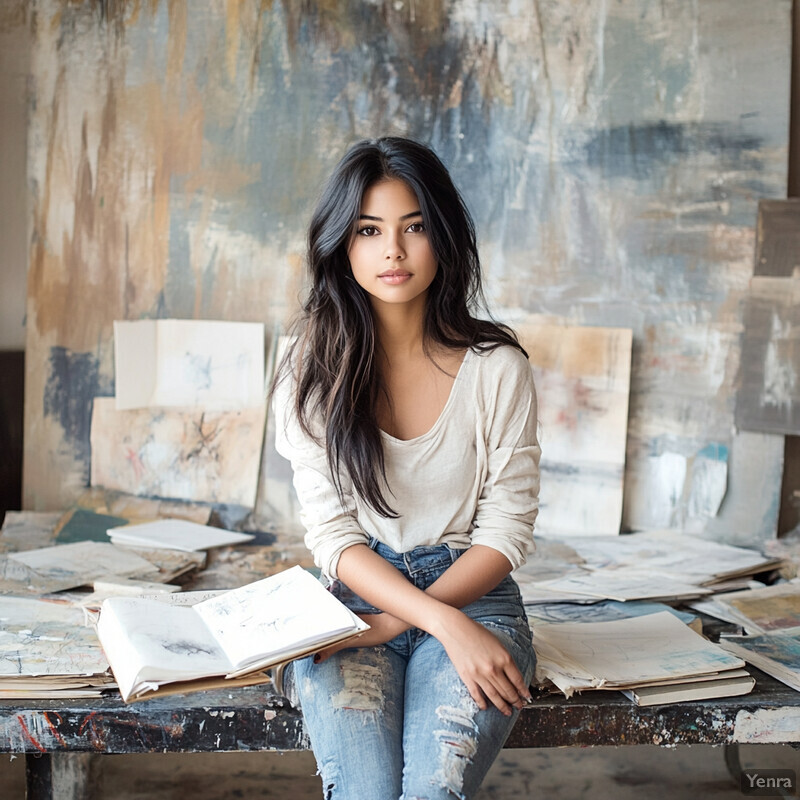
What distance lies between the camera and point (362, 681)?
1.53m

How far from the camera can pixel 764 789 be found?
2.35 metres

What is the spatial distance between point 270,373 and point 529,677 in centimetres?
204

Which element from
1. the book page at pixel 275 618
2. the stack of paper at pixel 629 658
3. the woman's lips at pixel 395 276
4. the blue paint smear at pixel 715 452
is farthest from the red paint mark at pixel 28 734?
the blue paint smear at pixel 715 452

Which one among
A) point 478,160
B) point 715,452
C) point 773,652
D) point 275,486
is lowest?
point 773,652

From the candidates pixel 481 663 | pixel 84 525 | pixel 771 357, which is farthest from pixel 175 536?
pixel 771 357

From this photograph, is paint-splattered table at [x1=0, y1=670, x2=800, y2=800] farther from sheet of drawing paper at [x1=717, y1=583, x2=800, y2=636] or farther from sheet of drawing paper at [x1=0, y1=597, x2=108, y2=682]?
sheet of drawing paper at [x1=717, y1=583, x2=800, y2=636]

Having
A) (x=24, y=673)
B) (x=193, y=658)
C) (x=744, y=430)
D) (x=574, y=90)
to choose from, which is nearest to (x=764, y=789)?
(x=744, y=430)

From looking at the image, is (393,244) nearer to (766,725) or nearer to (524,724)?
(524,724)

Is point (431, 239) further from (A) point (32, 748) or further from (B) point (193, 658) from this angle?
(A) point (32, 748)

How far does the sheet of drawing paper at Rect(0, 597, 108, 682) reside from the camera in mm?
1887

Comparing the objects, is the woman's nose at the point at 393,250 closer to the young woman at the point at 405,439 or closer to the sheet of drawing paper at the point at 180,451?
the young woman at the point at 405,439

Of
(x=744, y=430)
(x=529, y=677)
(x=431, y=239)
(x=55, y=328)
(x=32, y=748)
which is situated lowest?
(x=32, y=748)

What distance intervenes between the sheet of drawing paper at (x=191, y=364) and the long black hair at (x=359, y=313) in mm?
1524

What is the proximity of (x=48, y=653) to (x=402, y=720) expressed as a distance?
3.06 ft
